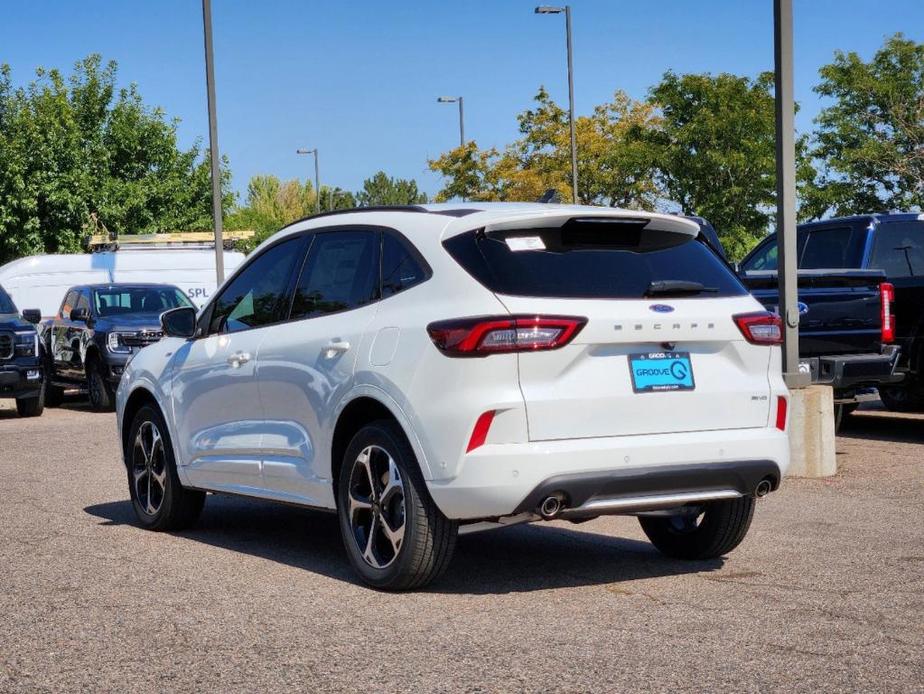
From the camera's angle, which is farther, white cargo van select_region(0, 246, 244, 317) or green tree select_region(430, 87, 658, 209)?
green tree select_region(430, 87, 658, 209)

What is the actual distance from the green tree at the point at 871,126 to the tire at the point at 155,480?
34255 mm

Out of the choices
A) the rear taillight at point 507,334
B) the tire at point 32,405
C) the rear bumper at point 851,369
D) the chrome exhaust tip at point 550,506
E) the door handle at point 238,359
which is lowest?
the tire at point 32,405

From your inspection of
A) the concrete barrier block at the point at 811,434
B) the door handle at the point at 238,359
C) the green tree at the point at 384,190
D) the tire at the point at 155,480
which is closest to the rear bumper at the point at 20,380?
the tire at the point at 155,480

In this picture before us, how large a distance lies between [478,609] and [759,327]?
1.81 metres

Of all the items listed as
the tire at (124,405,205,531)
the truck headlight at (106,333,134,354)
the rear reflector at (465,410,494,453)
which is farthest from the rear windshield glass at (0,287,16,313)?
the rear reflector at (465,410,494,453)

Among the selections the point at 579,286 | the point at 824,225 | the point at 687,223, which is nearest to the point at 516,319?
the point at 579,286

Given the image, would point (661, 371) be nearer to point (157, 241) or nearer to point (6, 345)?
point (6, 345)

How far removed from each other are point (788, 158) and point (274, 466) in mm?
5663

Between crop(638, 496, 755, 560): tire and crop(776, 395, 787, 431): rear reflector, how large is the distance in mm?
390

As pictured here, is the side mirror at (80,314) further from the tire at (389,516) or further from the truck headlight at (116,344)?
the tire at (389,516)

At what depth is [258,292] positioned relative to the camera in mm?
8078

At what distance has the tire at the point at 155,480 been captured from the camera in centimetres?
882

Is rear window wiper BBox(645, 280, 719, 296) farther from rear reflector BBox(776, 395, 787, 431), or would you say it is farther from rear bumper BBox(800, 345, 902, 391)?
rear bumper BBox(800, 345, 902, 391)

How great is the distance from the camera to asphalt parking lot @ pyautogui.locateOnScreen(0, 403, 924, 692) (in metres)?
5.20
